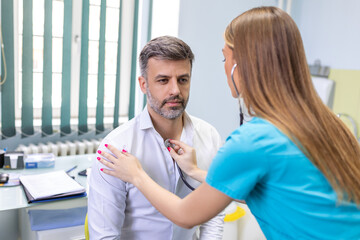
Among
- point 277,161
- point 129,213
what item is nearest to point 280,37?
point 277,161

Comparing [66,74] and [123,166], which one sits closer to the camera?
[123,166]

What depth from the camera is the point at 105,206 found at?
1280mm

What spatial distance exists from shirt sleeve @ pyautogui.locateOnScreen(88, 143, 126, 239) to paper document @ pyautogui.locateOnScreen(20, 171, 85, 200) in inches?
13.1

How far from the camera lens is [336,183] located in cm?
84

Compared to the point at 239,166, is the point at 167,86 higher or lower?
higher

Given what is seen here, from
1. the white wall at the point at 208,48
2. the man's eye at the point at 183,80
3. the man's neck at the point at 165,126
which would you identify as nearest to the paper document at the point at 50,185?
the man's neck at the point at 165,126

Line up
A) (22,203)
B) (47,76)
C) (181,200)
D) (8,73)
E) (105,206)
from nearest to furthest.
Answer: (181,200)
(105,206)
(22,203)
(8,73)
(47,76)

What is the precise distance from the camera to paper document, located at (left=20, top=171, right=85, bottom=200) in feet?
5.14

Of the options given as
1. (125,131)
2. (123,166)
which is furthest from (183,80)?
(123,166)

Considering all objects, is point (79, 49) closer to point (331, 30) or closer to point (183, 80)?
point (183, 80)

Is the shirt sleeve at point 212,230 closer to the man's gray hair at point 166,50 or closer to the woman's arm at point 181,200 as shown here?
the woman's arm at point 181,200

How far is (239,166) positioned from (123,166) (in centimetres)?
44

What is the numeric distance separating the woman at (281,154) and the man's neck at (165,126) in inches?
22.6

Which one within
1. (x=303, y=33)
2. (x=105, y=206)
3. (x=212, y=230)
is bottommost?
(x=212, y=230)
